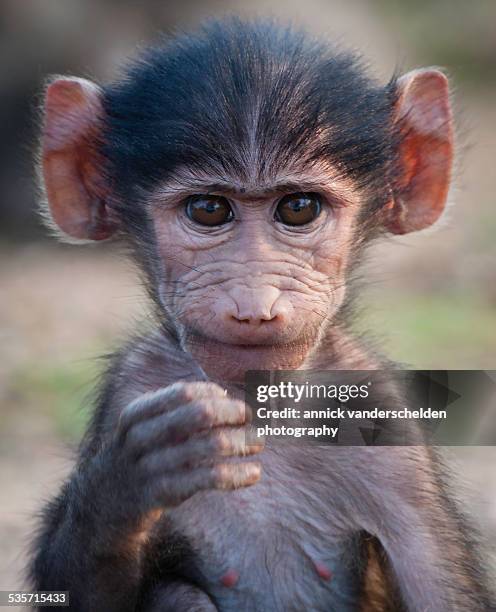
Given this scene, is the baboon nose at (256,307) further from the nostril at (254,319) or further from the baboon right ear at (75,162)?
the baboon right ear at (75,162)

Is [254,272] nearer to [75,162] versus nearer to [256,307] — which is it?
[256,307]

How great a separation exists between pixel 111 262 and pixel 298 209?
5847 millimetres

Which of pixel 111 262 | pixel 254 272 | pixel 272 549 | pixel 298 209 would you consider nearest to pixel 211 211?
pixel 298 209

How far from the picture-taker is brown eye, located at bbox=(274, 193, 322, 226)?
375 centimetres

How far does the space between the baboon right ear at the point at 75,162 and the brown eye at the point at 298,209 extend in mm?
751

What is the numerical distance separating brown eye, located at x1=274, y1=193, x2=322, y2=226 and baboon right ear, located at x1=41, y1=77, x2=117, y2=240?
2.46 ft

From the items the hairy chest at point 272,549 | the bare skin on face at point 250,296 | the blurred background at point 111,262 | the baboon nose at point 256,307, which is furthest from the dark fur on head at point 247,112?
the hairy chest at point 272,549

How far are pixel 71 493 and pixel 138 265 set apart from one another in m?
0.96

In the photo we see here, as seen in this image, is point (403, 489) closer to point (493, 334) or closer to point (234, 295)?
point (234, 295)

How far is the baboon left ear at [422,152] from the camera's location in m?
4.21

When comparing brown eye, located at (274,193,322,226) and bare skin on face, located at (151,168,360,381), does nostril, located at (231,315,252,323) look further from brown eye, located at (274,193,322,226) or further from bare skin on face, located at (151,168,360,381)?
brown eye, located at (274,193,322,226)

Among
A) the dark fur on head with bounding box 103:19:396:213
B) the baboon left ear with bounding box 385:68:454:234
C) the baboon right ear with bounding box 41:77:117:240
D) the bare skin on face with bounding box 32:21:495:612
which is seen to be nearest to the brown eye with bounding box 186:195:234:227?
the bare skin on face with bounding box 32:21:495:612

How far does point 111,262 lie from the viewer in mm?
9477

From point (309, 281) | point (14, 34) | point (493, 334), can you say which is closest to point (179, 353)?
point (309, 281)
